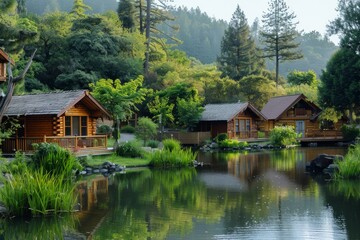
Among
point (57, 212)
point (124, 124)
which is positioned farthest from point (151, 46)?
point (57, 212)

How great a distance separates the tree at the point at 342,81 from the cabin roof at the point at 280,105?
24.8ft

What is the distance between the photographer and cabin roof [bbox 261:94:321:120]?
54.6 meters

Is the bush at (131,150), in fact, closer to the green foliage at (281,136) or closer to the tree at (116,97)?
the tree at (116,97)

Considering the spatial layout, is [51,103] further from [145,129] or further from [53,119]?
[145,129]

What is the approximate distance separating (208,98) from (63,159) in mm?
38115

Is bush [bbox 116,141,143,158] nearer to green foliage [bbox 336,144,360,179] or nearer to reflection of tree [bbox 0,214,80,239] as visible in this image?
green foliage [bbox 336,144,360,179]

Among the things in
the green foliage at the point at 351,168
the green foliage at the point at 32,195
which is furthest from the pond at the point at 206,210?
the green foliage at the point at 351,168

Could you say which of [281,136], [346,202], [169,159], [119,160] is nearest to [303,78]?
[281,136]

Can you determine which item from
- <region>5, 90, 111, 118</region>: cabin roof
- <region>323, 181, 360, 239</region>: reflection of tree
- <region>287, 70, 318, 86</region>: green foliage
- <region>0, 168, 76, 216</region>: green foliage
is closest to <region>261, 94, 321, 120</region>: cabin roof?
<region>287, 70, 318, 86</region>: green foliage

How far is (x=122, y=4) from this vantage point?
66438 millimetres

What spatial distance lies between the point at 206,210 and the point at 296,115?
43.4 meters

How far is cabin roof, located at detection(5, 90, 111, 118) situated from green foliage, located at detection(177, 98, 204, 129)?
1758 cm

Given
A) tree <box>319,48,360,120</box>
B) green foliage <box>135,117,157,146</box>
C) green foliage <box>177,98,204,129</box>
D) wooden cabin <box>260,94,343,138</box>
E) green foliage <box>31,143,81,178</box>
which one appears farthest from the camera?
wooden cabin <box>260,94,343,138</box>

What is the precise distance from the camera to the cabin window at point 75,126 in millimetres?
29688
